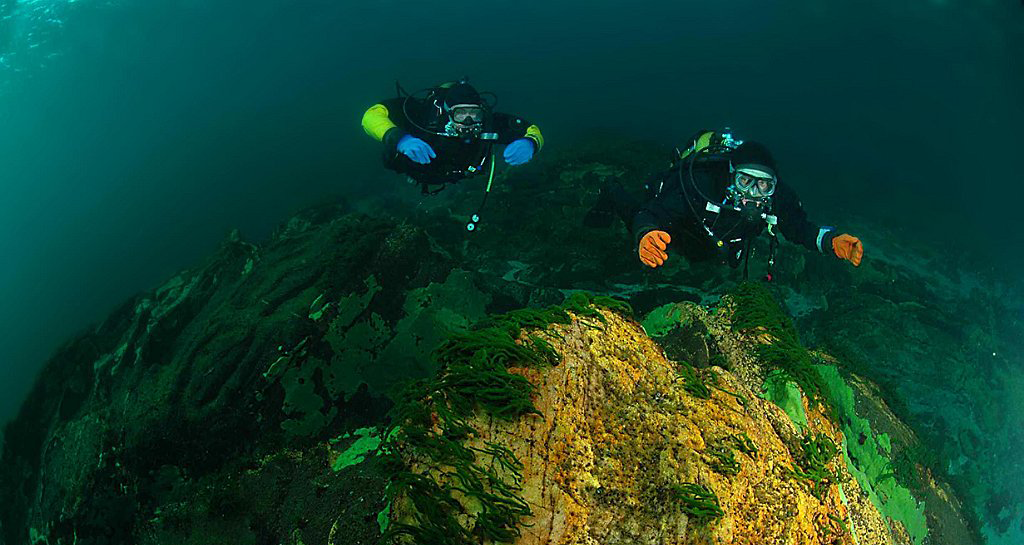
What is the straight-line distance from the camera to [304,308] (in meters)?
4.29

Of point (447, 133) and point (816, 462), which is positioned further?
point (447, 133)

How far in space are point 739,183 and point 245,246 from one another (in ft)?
24.3

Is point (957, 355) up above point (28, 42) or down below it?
below

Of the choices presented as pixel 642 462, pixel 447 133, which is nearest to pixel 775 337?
pixel 642 462

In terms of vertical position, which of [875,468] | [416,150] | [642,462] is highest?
[642,462]

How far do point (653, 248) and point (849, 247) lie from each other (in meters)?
2.30

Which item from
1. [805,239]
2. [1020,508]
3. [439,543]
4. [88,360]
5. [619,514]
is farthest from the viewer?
[88,360]

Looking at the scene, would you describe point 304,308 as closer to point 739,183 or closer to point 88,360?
point 739,183

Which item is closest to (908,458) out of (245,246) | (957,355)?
(957,355)

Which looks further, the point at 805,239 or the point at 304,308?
the point at 805,239

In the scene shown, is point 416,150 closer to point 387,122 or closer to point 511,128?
point 387,122

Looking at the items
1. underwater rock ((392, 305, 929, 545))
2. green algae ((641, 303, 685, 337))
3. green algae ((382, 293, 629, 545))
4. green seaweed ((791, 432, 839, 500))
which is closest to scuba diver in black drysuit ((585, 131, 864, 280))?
green algae ((641, 303, 685, 337))

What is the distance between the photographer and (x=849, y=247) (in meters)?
5.02

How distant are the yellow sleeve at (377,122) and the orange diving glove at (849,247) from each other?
5954 millimetres
